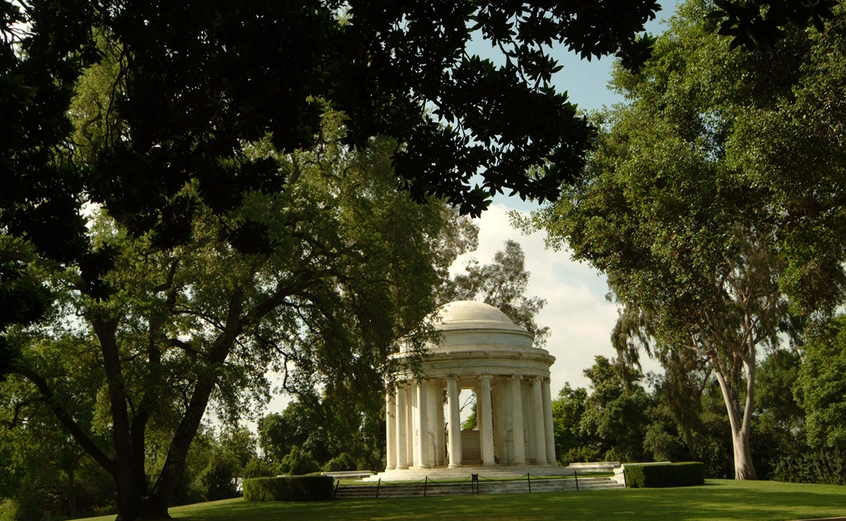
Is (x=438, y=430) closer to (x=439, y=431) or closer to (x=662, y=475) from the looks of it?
(x=439, y=431)

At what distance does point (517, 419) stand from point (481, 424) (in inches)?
86.3

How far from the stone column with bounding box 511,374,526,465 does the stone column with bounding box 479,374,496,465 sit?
1342 mm

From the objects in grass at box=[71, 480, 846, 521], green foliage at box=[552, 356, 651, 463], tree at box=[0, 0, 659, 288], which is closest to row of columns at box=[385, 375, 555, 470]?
grass at box=[71, 480, 846, 521]

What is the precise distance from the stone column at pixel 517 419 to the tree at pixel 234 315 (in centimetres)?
1588

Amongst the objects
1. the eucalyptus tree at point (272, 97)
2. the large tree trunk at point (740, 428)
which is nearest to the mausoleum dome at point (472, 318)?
the large tree trunk at point (740, 428)

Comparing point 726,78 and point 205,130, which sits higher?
point 726,78

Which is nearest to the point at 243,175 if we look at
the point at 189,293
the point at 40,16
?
the point at 40,16

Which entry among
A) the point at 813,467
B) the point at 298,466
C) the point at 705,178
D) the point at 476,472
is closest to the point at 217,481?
the point at 298,466

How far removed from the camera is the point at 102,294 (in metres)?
10.7

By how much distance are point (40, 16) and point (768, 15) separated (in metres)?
8.74

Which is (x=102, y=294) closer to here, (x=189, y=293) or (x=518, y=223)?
(x=189, y=293)

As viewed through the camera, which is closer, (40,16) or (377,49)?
(377,49)

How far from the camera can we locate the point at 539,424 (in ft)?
145

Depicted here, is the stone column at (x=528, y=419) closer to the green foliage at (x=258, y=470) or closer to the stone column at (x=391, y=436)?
the stone column at (x=391, y=436)
